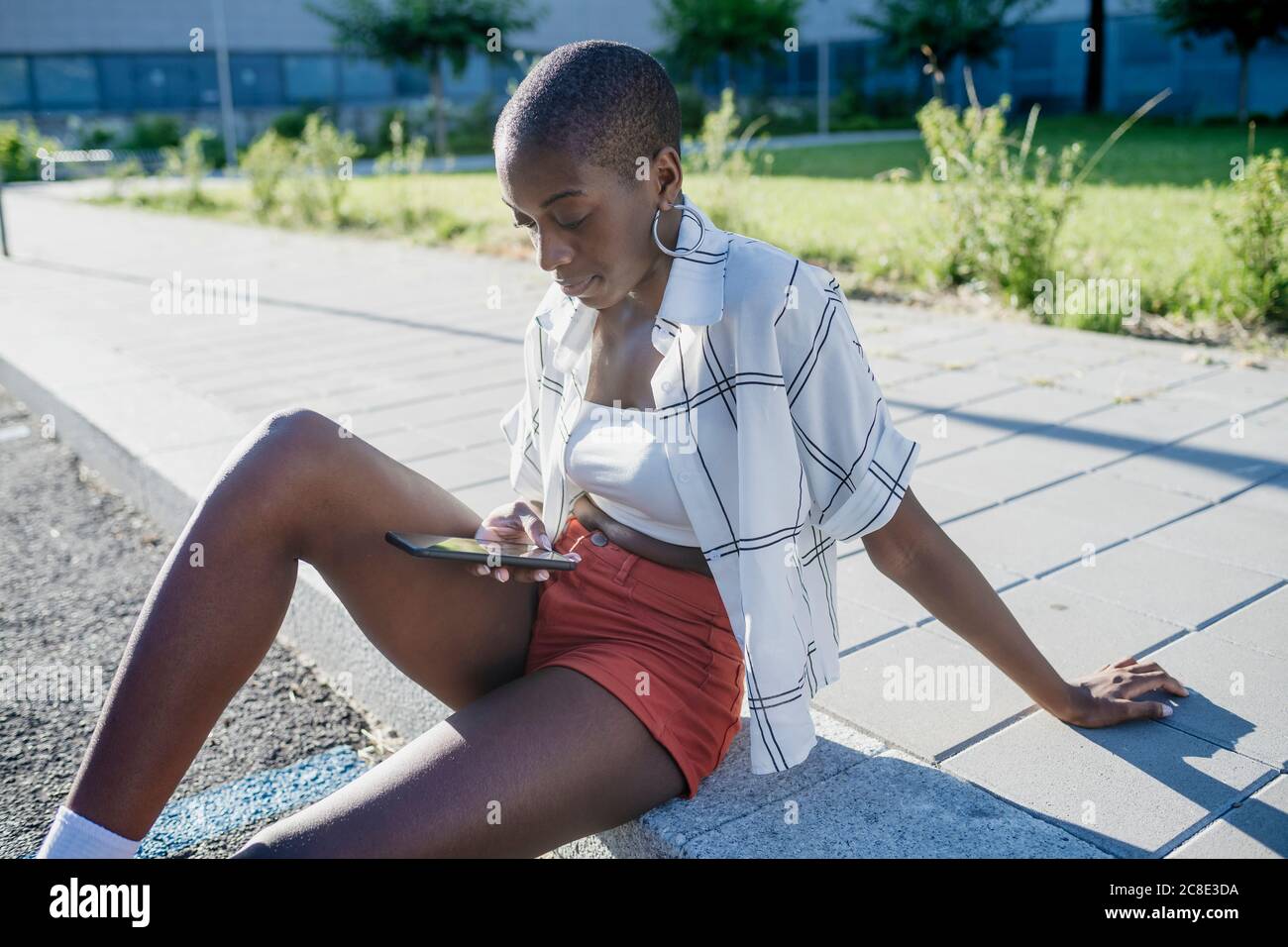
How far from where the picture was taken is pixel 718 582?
2.04 metres

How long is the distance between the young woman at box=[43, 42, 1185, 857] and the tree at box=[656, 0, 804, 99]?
33262 mm

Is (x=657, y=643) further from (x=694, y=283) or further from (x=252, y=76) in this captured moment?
(x=252, y=76)

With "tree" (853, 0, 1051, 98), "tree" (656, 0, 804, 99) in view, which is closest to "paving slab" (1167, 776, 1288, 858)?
"tree" (853, 0, 1051, 98)

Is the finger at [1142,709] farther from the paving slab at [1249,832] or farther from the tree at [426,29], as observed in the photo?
the tree at [426,29]

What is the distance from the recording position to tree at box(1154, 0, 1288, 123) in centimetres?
2442

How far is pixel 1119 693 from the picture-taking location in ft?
8.02

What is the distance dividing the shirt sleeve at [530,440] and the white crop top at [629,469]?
24 cm

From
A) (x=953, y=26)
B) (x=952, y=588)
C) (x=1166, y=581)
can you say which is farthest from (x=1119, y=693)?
(x=953, y=26)

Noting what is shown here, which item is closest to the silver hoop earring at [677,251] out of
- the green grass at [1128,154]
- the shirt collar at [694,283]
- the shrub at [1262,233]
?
the shirt collar at [694,283]

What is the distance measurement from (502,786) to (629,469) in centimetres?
60

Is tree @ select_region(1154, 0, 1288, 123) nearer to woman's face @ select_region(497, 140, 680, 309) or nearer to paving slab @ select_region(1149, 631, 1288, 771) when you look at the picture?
paving slab @ select_region(1149, 631, 1288, 771)

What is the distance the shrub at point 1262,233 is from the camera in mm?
6176
